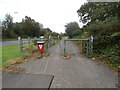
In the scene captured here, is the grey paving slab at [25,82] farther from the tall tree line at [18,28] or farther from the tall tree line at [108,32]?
the tall tree line at [18,28]

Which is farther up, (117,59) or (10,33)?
(10,33)

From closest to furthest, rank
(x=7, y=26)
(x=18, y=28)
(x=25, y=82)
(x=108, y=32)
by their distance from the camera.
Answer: (x=25, y=82), (x=108, y=32), (x=7, y=26), (x=18, y=28)

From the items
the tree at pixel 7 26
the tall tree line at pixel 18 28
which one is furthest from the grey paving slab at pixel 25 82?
the tree at pixel 7 26

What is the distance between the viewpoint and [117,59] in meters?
3.83

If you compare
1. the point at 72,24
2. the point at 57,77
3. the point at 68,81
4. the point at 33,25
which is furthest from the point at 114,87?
the point at 33,25

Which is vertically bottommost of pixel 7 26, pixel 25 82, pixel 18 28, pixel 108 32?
pixel 25 82

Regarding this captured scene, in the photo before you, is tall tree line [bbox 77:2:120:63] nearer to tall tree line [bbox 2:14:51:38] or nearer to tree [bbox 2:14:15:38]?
tall tree line [bbox 2:14:51:38]

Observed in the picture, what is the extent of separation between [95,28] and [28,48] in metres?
5.22

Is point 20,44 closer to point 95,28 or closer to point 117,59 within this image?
point 95,28

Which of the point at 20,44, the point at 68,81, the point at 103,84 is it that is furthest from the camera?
the point at 20,44

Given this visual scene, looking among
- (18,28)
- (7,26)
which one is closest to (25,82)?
(7,26)

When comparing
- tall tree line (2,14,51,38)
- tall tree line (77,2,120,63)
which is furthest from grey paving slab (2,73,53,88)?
tall tree line (2,14,51,38)

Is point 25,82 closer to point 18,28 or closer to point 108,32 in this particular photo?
point 108,32

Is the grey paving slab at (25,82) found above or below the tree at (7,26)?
below
